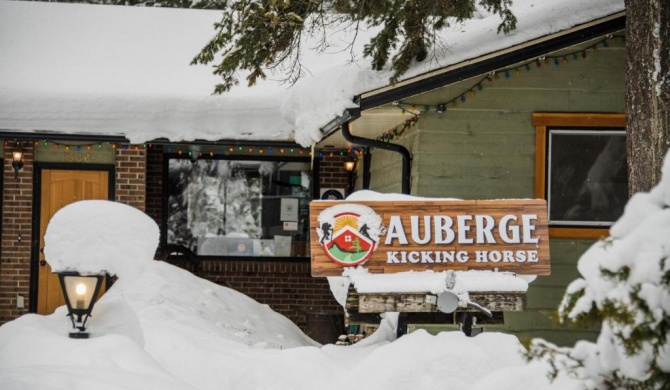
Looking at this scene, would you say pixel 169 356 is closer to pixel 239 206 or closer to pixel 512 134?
pixel 512 134

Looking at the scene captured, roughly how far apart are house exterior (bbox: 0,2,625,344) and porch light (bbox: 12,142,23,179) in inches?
2.4

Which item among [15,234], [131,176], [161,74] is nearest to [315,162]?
[161,74]

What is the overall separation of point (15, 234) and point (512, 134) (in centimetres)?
740

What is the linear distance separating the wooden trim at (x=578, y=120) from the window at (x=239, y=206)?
5.63 metres

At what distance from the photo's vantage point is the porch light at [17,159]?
12.8 m

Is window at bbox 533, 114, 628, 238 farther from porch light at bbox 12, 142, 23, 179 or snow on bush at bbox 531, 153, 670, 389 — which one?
porch light at bbox 12, 142, 23, 179

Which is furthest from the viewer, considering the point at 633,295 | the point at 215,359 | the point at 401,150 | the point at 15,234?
the point at 15,234

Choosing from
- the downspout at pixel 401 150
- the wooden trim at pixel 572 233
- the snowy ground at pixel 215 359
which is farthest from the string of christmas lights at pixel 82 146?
the wooden trim at pixel 572 233

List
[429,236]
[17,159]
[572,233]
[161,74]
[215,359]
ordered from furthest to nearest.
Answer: [161,74] → [17,159] → [572,233] → [215,359] → [429,236]

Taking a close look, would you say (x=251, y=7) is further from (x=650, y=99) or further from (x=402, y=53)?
(x=650, y=99)

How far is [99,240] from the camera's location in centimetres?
578

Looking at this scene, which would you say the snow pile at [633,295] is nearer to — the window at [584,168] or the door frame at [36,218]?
the window at [584,168]

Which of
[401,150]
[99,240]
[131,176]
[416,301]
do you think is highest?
[401,150]

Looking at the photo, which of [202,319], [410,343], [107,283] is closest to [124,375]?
[410,343]
